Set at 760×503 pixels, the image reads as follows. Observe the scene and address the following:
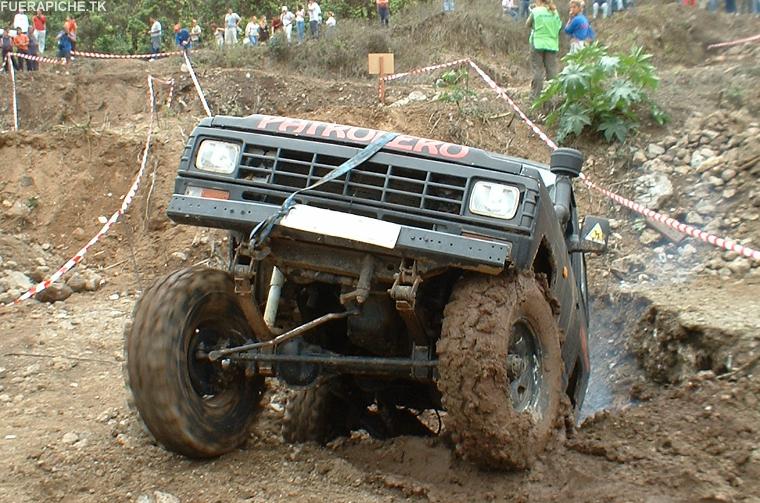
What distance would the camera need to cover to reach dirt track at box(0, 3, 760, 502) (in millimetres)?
3877

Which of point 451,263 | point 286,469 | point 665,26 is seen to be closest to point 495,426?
point 451,263

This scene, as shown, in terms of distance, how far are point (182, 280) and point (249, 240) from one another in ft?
1.67

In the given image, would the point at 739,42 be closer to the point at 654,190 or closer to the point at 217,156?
the point at 654,190

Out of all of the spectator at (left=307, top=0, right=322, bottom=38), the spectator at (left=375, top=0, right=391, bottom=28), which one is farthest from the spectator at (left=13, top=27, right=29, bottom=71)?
the spectator at (left=375, top=0, right=391, bottom=28)

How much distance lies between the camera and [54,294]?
27.4 ft

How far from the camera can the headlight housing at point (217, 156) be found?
3982mm

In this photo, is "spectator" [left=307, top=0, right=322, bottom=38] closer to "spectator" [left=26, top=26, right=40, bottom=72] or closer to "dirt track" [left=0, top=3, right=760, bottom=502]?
"spectator" [left=26, top=26, right=40, bottom=72]

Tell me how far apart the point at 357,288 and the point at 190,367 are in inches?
36.1

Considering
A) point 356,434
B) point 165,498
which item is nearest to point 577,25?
point 356,434

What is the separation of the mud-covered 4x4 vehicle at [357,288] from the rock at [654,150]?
6443 millimetres

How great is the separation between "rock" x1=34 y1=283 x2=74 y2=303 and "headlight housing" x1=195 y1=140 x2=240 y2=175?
491 cm

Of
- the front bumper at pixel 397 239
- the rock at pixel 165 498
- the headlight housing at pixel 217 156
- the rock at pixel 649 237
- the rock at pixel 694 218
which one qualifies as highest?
the headlight housing at pixel 217 156

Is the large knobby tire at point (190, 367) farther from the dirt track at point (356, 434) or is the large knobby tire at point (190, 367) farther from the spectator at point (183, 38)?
the spectator at point (183, 38)

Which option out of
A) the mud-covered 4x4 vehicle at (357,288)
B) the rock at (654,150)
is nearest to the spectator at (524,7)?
the rock at (654,150)
